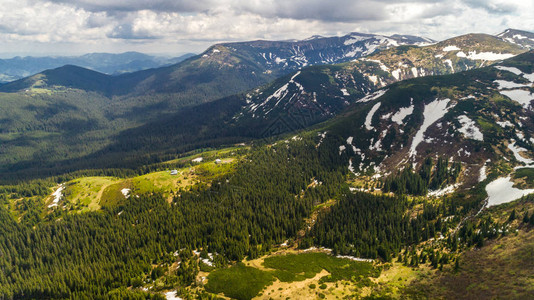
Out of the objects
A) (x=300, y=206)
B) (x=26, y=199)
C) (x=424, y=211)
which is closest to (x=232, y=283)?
(x=300, y=206)

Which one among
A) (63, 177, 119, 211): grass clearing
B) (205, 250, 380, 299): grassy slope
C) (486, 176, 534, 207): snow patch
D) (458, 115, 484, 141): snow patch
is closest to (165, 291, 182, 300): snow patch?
(205, 250, 380, 299): grassy slope

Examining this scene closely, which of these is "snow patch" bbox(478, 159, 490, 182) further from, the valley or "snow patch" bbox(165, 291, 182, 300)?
"snow patch" bbox(165, 291, 182, 300)

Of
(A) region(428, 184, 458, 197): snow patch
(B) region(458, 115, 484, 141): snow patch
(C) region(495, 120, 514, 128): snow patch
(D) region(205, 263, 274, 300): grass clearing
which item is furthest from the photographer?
(C) region(495, 120, 514, 128): snow patch

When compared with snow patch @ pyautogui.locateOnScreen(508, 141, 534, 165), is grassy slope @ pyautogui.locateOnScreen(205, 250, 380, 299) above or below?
below

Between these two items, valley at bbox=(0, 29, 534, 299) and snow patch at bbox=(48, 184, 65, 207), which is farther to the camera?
snow patch at bbox=(48, 184, 65, 207)

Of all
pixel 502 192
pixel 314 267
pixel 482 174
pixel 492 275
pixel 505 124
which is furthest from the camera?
pixel 505 124

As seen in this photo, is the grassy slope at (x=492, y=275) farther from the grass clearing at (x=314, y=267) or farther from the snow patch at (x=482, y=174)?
the snow patch at (x=482, y=174)

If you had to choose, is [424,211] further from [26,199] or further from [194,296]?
[26,199]

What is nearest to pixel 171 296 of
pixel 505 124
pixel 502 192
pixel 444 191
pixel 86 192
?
pixel 86 192

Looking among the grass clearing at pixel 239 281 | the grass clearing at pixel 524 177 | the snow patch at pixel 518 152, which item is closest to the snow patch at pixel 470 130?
the snow patch at pixel 518 152

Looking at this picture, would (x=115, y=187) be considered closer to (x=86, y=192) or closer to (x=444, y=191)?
(x=86, y=192)

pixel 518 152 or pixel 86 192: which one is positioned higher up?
pixel 518 152

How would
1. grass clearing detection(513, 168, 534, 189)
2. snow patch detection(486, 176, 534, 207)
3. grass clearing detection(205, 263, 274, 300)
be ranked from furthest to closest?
grass clearing detection(513, 168, 534, 189), snow patch detection(486, 176, 534, 207), grass clearing detection(205, 263, 274, 300)
